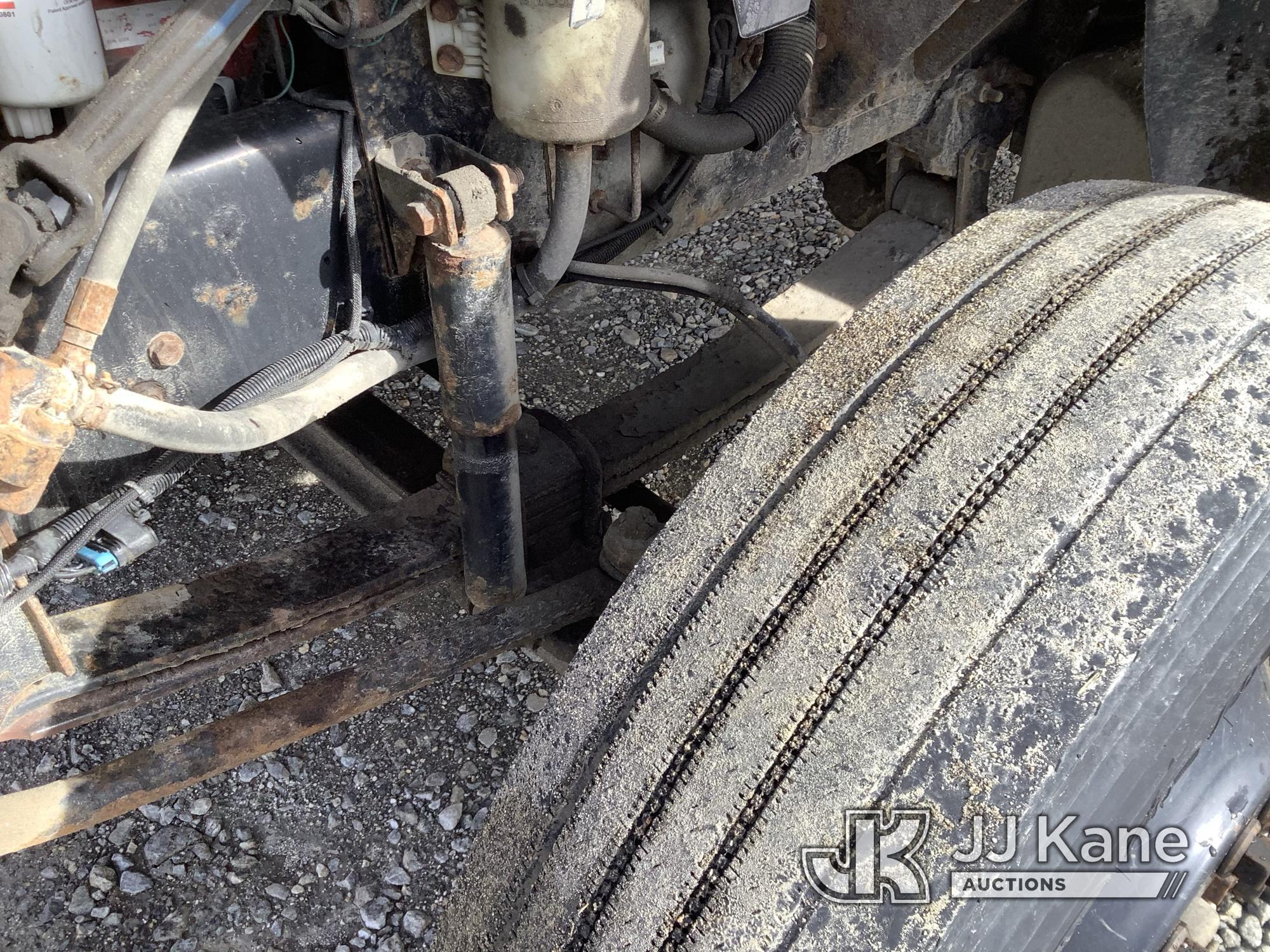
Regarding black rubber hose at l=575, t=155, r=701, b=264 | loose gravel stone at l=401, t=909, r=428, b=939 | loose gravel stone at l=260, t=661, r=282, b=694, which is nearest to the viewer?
black rubber hose at l=575, t=155, r=701, b=264

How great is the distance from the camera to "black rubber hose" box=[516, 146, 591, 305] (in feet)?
3.92

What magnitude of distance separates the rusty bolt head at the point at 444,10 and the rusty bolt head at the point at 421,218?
21 cm

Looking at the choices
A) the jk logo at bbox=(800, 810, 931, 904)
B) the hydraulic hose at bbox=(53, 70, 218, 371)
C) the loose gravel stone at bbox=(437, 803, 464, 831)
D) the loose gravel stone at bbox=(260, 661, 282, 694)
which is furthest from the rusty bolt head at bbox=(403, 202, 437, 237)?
the loose gravel stone at bbox=(260, 661, 282, 694)

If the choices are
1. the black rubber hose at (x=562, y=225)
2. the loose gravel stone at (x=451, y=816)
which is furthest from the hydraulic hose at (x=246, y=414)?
the loose gravel stone at (x=451, y=816)

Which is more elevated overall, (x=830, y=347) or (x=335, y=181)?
(x=830, y=347)

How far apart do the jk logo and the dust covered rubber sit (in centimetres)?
1

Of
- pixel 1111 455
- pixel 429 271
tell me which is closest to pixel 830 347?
pixel 1111 455

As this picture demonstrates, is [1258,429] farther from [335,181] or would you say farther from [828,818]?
[335,181]

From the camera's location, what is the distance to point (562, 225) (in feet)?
4.11

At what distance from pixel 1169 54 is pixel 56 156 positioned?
137 centimetres

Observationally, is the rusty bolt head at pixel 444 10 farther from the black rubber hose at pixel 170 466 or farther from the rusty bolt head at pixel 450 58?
the black rubber hose at pixel 170 466

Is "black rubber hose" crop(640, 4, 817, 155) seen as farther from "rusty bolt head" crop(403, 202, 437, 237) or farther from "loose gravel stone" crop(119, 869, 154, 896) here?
"loose gravel stone" crop(119, 869, 154, 896)

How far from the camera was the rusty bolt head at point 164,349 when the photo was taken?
1.10 meters

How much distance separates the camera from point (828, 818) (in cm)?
89
